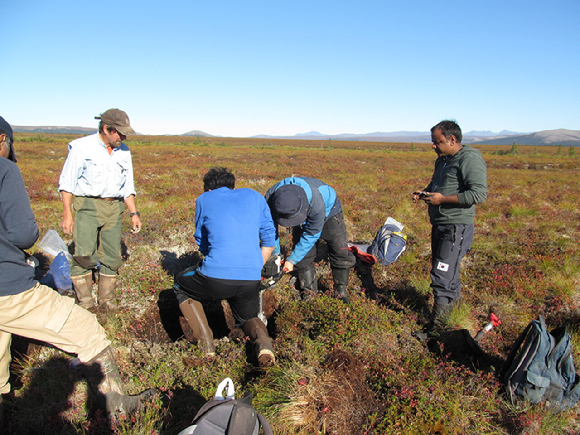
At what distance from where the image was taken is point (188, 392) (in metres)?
2.77

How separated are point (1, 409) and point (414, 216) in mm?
8317

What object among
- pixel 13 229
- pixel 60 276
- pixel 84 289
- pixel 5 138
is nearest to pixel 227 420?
pixel 13 229

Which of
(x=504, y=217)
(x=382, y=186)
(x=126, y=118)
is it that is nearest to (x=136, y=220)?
(x=126, y=118)

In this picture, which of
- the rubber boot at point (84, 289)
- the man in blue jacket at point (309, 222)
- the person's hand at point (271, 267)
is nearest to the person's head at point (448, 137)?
the man in blue jacket at point (309, 222)

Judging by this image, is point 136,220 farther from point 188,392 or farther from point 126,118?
point 188,392

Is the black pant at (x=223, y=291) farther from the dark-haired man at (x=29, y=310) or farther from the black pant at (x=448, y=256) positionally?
the black pant at (x=448, y=256)

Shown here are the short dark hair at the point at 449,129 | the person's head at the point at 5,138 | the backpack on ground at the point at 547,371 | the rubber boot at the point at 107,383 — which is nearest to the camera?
the person's head at the point at 5,138

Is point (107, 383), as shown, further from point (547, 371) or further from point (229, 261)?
point (547, 371)

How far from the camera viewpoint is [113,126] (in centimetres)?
333

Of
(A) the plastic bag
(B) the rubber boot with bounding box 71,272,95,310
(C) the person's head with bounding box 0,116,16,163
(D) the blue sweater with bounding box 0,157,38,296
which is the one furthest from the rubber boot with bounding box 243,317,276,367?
(A) the plastic bag

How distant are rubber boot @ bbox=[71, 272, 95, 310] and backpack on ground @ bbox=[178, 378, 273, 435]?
269cm

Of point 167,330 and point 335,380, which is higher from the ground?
point 335,380

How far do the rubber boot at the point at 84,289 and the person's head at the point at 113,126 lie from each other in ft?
5.18

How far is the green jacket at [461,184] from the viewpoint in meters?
3.11
